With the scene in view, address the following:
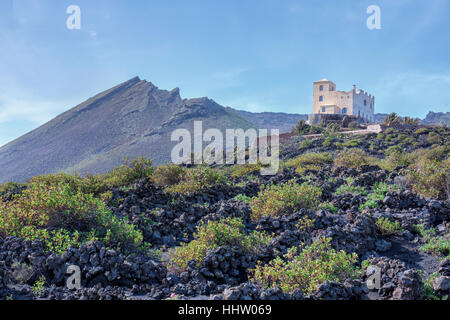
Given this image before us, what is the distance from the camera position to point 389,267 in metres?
4.76

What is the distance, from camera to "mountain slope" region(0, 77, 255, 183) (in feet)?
203

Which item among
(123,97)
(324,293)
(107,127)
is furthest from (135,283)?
(123,97)

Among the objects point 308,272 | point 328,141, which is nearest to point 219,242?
point 308,272

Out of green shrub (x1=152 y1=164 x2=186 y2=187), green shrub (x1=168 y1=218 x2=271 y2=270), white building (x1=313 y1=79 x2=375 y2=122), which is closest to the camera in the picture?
green shrub (x1=168 y1=218 x2=271 y2=270)

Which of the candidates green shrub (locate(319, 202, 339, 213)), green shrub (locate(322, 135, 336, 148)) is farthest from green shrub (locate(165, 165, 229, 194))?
green shrub (locate(322, 135, 336, 148))

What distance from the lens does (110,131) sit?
251ft

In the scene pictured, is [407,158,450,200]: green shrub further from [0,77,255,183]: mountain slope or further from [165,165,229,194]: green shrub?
[0,77,255,183]: mountain slope

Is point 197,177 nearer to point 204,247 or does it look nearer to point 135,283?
point 204,247

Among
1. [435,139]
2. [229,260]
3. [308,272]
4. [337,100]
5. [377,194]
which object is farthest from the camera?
[337,100]

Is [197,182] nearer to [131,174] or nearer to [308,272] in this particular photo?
[131,174]

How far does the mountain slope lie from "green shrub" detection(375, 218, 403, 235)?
49.7m

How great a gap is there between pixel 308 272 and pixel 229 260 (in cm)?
130

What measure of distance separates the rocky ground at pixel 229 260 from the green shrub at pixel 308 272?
8.1 inches

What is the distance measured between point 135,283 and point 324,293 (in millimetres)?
2353
